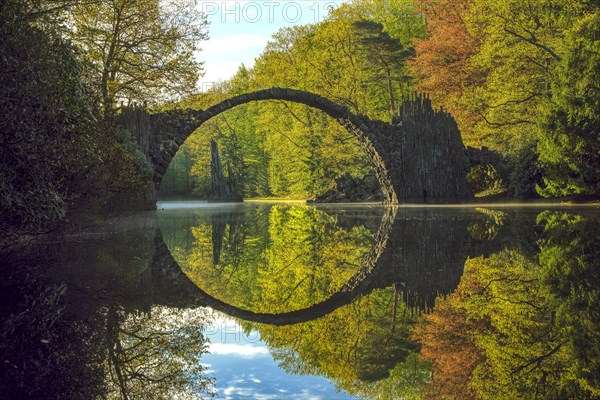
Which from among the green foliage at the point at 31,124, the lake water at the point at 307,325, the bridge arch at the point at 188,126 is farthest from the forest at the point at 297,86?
the lake water at the point at 307,325

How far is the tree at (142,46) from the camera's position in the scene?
17.4 m

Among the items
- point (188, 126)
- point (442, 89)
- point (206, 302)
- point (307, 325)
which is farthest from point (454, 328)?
point (442, 89)

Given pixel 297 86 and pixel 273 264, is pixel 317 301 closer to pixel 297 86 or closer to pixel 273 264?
pixel 273 264

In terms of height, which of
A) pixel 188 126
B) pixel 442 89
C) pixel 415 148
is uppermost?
pixel 442 89

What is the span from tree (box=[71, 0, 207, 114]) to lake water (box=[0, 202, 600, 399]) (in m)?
13.3

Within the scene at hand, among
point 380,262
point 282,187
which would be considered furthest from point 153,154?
point 282,187

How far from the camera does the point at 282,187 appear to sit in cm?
4553

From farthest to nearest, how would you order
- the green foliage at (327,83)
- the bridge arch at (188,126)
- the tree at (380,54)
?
the green foliage at (327,83) → the tree at (380,54) → the bridge arch at (188,126)

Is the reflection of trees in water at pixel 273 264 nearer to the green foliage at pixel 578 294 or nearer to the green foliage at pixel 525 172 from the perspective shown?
the green foliage at pixel 578 294

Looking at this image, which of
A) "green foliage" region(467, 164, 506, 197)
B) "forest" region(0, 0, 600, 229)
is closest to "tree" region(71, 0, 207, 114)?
"forest" region(0, 0, 600, 229)

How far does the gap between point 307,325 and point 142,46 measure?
56.8 ft

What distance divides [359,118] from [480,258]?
1627 centimetres

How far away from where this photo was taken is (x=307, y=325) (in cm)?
297

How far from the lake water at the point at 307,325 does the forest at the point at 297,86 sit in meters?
2.12
